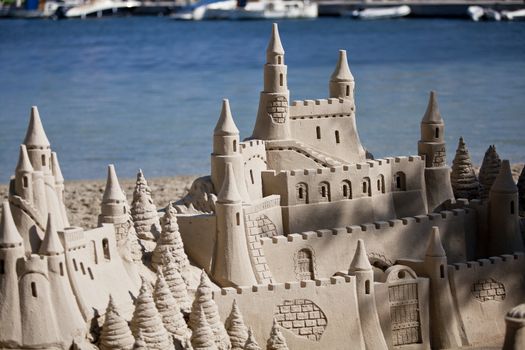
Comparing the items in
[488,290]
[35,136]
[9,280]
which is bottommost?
[488,290]

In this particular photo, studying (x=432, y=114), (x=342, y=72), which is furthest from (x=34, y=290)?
(x=432, y=114)

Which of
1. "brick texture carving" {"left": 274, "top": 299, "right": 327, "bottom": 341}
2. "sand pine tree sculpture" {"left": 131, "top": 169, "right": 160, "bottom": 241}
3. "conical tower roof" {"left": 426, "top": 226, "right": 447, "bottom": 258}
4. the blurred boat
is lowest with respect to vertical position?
"brick texture carving" {"left": 274, "top": 299, "right": 327, "bottom": 341}

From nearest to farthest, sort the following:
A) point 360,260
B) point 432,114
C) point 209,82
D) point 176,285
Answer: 1. point 176,285
2. point 360,260
3. point 432,114
4. point 209,82

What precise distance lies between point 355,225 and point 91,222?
13.9 m

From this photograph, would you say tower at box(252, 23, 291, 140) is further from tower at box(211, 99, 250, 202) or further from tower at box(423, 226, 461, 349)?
tower at box(423, 226, 461, 349)

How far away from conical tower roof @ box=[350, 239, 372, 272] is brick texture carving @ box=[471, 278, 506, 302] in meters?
3.76

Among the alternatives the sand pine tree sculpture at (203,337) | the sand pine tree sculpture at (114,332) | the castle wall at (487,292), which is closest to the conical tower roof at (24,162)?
the sand pine tree sculpture at (114,332)

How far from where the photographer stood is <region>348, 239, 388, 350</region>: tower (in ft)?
130

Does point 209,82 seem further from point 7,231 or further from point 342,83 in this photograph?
point 7,231

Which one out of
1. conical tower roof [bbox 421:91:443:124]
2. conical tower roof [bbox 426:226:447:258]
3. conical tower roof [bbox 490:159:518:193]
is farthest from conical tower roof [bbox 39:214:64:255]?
conical tower roof [bbox 421:91:443:124]

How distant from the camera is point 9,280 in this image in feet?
115

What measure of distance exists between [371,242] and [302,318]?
3.96 m

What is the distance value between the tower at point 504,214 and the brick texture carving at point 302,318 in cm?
691

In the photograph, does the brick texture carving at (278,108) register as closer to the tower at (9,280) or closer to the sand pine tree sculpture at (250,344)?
the sand pine tree sculpture at (250,344)
